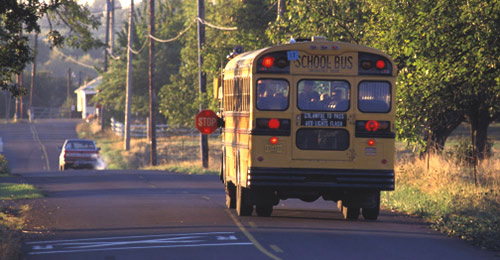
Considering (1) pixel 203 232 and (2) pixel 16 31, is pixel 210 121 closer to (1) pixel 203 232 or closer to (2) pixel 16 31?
(2) pixel 16 31

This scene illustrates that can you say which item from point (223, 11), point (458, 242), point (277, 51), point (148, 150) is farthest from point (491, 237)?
point (148, 150)

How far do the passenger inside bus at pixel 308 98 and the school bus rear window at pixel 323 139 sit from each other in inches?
17.4

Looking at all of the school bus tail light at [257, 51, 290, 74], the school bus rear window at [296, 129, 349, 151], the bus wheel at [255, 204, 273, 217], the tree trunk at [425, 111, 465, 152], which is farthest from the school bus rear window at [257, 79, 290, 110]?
the tree trunk at [425, 111, 465, 152]

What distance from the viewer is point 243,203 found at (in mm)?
16938

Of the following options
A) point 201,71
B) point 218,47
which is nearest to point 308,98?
point 218,47

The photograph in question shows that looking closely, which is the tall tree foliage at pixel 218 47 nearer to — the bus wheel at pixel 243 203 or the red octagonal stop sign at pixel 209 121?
the red octagonal stop sign at pixel 209 121

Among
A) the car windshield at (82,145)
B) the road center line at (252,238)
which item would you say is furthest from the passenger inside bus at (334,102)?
the car windshield at (82,145)

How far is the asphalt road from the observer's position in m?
12.4

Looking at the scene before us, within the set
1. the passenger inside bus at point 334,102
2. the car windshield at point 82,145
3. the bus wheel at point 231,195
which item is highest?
the passenger inside bus at point 334,102

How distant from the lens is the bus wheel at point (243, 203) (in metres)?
16.8

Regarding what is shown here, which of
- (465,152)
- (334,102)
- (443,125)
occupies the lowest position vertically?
(465,152)

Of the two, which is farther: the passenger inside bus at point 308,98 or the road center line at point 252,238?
the passenger inside bus at point 308,98

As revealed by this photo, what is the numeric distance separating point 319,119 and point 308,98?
0.44 meters

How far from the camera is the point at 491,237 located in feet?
45.9
